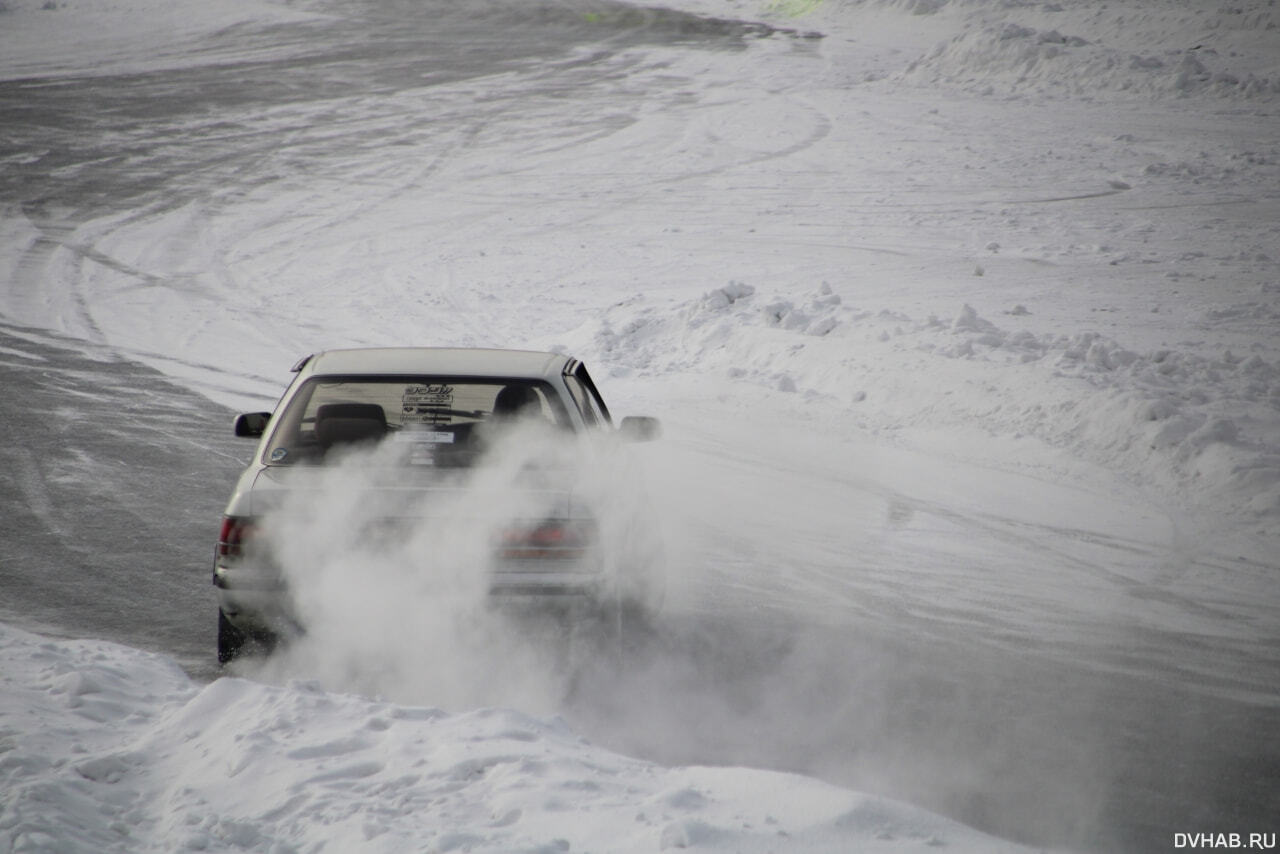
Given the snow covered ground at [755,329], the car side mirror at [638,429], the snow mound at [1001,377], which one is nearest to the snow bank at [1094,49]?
the snow covered ground at [755,329]

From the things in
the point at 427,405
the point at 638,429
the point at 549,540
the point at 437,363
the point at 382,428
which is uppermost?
the point at 437,363

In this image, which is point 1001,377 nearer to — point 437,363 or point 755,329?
point 755,329

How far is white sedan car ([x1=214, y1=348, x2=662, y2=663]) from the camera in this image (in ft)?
14.7

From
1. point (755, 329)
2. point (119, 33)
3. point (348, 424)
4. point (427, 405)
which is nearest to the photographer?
point (348, 424)

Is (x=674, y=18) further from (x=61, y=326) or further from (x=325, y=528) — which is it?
(x=325, y=528)

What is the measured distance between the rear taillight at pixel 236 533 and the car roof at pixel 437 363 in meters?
0.86

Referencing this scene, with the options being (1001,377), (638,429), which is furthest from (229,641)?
(1001,377)

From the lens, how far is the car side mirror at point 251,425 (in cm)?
552

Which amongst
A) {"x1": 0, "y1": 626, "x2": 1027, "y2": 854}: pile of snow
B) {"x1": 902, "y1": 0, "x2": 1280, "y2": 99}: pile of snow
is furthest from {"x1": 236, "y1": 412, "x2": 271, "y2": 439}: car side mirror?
{"x1": 902, "y1": 0, "x2": 1280, "y2": 99}: pile of snow

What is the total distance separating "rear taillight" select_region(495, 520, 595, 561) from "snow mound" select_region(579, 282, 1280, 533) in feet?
16.2

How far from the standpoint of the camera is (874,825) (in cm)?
349

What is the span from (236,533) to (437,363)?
1.19 meters

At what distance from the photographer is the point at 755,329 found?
40.9 feet

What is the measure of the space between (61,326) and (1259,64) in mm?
25881
